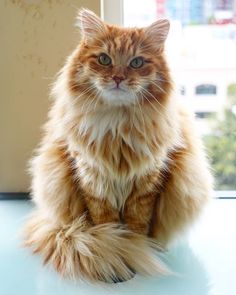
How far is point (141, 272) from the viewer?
3.64 ft

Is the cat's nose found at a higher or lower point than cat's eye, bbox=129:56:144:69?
lower

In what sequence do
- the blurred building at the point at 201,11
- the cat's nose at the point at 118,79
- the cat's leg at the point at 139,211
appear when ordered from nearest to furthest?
the cat's nose at the point at 118,79, the cat's leg at the point at 139,211, the blurred building at the point at 201,11

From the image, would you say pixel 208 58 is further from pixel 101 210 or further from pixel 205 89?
pixel 101 210

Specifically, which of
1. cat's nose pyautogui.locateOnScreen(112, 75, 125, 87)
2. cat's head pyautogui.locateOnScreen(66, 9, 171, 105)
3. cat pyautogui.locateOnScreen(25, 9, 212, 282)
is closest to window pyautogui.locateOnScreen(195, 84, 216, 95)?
cat pyautogui.locateOnScreen(25, 9, 212, 282)

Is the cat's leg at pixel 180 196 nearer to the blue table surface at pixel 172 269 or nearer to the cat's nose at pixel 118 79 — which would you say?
the blue table surface at pixel 172 269

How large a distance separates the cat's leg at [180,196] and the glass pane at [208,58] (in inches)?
13.5

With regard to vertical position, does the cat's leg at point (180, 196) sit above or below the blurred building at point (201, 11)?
below

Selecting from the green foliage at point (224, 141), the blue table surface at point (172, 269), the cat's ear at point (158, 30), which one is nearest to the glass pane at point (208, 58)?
the green foliage at point (224, 141)

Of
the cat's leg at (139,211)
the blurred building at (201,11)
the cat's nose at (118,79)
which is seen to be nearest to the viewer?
the cat's nose at (118,79)

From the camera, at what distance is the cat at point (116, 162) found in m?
1.08

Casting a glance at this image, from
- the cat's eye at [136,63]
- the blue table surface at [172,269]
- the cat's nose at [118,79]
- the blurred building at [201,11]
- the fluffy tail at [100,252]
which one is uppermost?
the blurred building at [201,11]

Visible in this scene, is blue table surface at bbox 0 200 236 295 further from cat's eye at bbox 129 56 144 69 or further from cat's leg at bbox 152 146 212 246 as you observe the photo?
cat's eye at bbox 129 56 144 69

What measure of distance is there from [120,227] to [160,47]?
0.48m

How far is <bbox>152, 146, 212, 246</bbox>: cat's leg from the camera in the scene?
1214 millimetres
